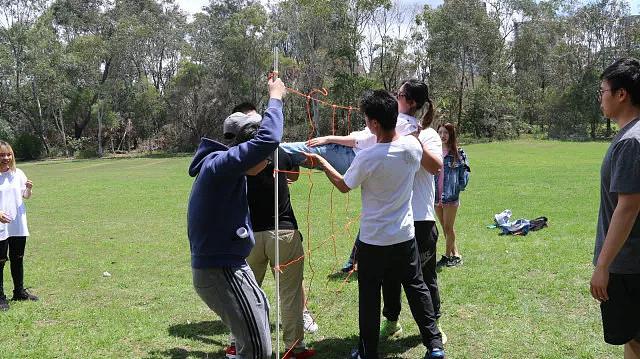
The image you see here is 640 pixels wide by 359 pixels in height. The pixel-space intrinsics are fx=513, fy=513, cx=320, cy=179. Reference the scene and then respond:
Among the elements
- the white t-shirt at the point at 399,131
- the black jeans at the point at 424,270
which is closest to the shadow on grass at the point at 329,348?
the black jeans at the point at 424,270

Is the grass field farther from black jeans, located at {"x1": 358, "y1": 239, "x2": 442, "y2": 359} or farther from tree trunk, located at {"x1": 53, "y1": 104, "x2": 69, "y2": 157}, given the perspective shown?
tree trunk, located at {"x1": 53, "y1": 104, "x2": 69, "y2": 157}

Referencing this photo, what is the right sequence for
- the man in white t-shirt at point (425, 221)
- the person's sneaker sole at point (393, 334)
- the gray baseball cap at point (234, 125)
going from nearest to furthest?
the gray baseball cap at point (234, 125)
the man in white t-shirt at point (425, 221)
the person's sneaker sole at point (393, 334)

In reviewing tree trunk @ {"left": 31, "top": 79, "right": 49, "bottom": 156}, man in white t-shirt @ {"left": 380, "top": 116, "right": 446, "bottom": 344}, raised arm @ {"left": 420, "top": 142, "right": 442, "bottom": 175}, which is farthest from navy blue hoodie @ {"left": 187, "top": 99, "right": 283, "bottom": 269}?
tree trunk @ {"left": 31, "top": 79, "right": 49, "bottom": 156}

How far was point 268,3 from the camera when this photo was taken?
5162cm

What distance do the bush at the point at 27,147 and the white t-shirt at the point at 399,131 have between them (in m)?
53.7

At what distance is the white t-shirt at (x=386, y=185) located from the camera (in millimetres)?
3900

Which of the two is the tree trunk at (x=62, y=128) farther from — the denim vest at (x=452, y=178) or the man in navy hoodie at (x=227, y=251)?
the man in navy hoodie at (x=227, y=251)

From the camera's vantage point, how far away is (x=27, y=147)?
49.9 meters

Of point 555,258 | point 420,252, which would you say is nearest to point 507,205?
point 555,258

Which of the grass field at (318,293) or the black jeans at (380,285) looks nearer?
the black jeans at (380,285)

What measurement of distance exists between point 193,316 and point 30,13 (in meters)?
53.5

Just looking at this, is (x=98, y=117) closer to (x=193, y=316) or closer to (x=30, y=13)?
(x=30, y=13)

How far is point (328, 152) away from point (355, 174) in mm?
886

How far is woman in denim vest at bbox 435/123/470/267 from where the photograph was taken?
7.59 meters
